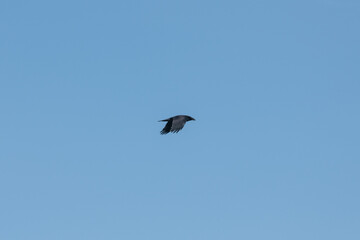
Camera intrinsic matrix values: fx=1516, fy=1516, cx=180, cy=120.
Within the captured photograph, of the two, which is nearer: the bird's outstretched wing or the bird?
the bird

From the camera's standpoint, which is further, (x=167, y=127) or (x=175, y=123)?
(x=167, y=127)

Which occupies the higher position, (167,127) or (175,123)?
(167,127)

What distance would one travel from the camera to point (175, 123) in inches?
5600

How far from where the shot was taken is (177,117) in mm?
143125

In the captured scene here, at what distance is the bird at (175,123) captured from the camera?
465ft

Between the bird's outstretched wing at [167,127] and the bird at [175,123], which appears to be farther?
the bird's outstretched wing at [167,127]

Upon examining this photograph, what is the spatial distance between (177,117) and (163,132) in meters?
1.94

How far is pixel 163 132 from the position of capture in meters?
143

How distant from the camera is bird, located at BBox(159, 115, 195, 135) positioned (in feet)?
465
